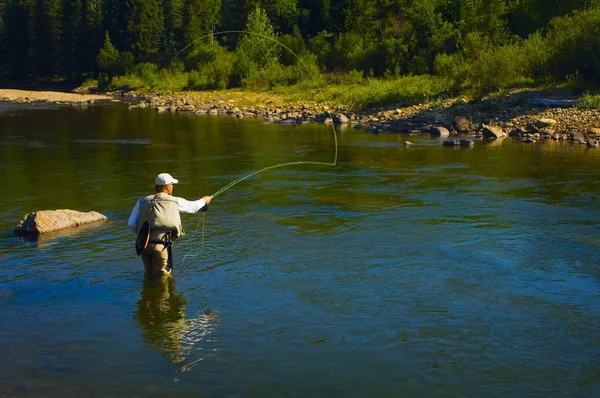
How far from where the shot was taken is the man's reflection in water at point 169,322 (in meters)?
7.37

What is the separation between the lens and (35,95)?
5581 centimetres

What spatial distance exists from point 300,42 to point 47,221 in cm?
4855

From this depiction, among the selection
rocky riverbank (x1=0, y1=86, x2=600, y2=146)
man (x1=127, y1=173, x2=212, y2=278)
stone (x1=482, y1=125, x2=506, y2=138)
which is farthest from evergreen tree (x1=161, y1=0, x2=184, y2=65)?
man (x1=127, y1=173, x2=212, y2=278)

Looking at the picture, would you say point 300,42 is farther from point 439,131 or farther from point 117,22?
point 439,131

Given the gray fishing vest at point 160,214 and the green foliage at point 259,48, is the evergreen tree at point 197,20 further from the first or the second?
the gray fishing vest at point 160,214

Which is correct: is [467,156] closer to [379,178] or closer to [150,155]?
[379,178]

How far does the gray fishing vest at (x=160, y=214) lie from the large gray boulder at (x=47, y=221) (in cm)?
382

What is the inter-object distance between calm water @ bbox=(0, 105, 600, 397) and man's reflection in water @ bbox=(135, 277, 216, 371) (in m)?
0.03

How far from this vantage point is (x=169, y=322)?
8.05m

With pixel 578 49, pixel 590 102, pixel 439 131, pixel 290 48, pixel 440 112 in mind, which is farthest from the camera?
pixel 290 48

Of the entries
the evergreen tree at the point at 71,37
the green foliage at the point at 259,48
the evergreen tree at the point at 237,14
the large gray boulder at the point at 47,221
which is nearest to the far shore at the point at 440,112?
the green foliage at the point at 259,48

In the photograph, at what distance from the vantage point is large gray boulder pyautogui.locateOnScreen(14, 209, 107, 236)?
38.6 ft

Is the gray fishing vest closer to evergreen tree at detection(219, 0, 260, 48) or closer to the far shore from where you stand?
the far shore

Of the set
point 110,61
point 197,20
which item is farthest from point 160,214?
point 197,20
